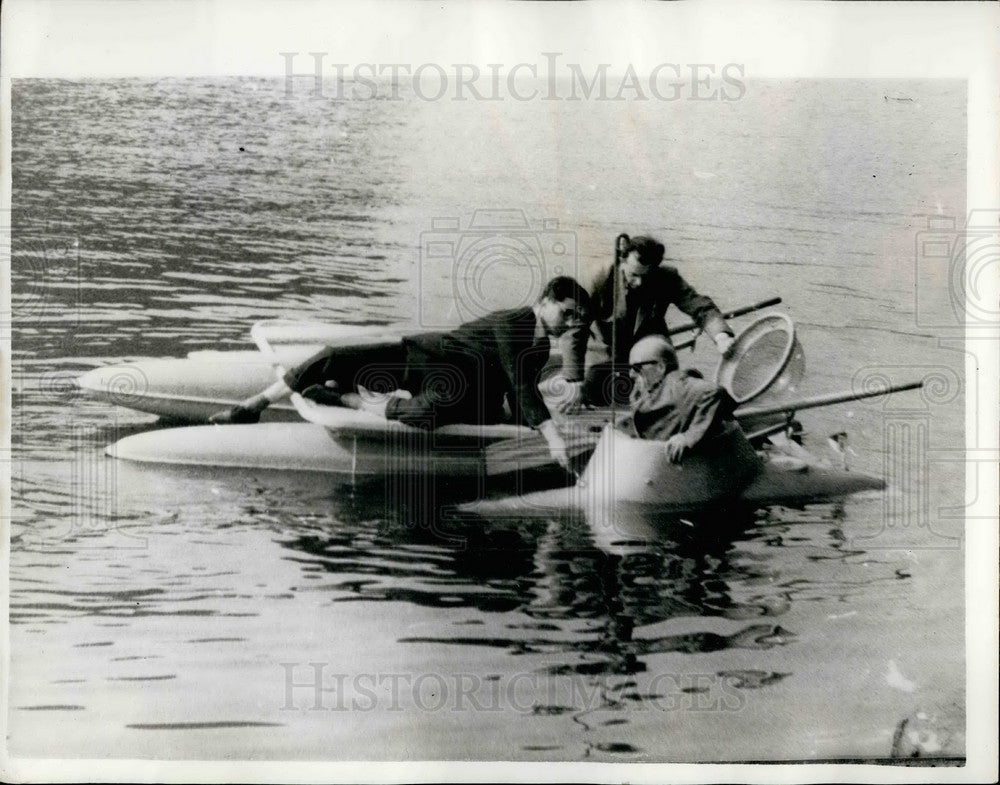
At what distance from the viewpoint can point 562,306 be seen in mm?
2518

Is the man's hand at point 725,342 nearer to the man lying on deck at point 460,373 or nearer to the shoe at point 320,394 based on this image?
the man lying on deck at point 460,373

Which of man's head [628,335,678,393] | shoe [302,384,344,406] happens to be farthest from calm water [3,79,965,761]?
shoe [302,384,344,406]

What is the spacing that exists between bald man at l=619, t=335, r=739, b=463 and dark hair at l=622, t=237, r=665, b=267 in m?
0.23

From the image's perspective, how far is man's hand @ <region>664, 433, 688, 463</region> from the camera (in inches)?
98.8

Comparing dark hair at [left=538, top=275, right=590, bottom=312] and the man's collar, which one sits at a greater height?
dark hair at [left=538, top=275, right=590, bottom=312]

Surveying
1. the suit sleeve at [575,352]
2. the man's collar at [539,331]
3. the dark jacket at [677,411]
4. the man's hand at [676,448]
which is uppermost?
the man's collar at [539,331]

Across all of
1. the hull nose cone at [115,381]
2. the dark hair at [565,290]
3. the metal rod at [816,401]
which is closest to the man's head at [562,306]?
the dark hair at [565,290]

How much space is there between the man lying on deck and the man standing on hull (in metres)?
0.07

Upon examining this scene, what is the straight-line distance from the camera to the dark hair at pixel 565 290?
2.52 metres

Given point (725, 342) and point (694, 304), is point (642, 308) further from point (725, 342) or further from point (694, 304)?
point (725, 342)

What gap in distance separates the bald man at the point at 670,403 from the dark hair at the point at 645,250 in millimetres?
232

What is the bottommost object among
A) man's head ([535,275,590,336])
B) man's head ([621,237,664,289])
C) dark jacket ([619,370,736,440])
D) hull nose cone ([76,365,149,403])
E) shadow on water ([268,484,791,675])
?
shadow on water ([268,484,791,675])

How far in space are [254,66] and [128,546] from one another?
1525 millimetres

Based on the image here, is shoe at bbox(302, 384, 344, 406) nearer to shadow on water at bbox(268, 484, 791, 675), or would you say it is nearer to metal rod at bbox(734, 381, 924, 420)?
shadow on water at bbox(268, 484, 791, 675)
